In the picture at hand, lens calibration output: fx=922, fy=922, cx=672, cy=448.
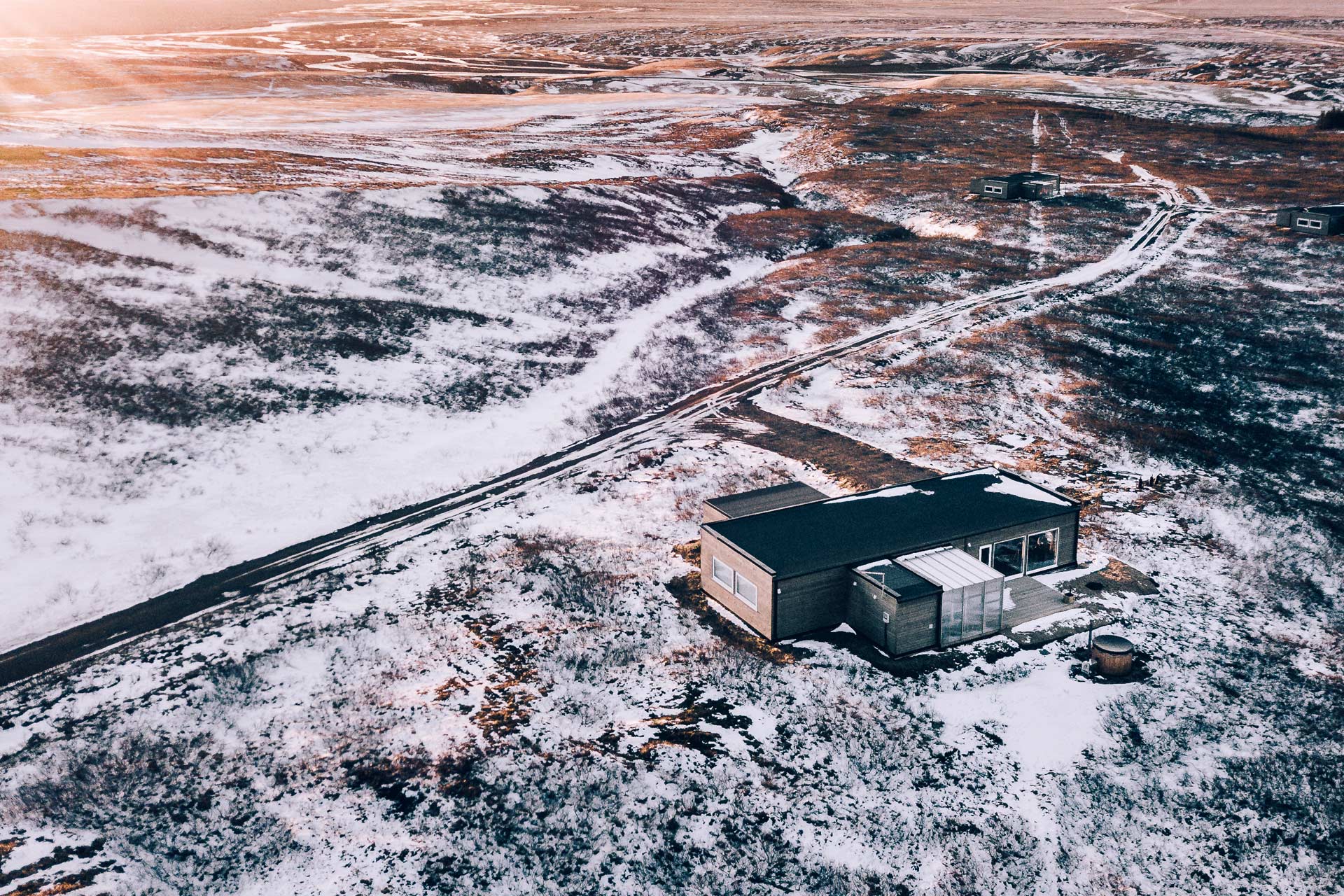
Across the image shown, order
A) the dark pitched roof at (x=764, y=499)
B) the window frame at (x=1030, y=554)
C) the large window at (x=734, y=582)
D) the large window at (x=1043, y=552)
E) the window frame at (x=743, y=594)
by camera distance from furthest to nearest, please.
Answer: the dark pitched roof at (x=764, y=499)
the large window at (x=1043, y=552)
the window frame at (x=1030, y=554)
the large window at (x=734, y=582)
the window frame at (x=743, y=594)

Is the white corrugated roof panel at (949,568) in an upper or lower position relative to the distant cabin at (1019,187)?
lower

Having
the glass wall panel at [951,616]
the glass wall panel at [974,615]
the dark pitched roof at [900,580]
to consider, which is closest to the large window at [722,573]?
the dark pitched roof at [900,580]

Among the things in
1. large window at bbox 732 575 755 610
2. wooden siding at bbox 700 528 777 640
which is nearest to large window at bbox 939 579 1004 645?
wooden siding at bbox 700 528 777 640

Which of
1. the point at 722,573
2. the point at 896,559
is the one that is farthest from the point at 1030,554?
the point at 722,573

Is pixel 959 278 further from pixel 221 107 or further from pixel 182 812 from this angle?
pixel 221 107

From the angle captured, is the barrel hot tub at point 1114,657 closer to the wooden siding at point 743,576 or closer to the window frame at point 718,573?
the wooden siding at point 743,576

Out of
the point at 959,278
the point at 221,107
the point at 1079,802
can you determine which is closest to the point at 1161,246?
the point at 959,278

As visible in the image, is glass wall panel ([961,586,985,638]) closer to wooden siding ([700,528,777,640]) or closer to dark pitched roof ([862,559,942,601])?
dark pitched roof ([862,559,942,601])
